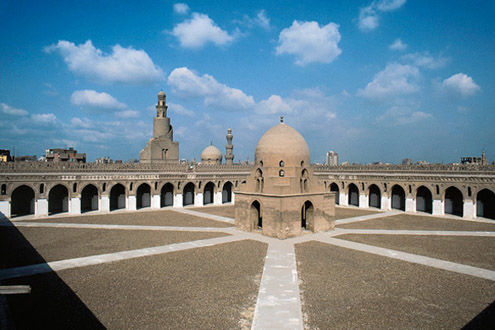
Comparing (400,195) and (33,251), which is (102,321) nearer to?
(33,251)

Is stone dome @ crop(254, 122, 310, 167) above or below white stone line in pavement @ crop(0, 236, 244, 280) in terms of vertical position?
above

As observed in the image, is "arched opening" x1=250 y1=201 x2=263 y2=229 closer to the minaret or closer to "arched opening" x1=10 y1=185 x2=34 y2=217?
"arched opening" x1=10 y1=185 x2=34 y2=217

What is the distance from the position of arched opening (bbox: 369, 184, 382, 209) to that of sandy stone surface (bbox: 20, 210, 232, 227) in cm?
2362

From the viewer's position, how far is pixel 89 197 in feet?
129

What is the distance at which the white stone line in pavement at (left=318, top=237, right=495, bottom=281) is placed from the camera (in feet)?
52.7

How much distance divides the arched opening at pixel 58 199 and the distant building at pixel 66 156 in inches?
441

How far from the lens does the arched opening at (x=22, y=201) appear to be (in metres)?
34.8

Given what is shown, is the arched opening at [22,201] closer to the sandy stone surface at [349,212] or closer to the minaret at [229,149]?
the minaret at [229,149]

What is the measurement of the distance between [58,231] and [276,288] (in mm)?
20307

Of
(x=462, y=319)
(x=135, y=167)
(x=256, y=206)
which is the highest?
(x=135, y=167)

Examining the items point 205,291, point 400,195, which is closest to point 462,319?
point 205,291

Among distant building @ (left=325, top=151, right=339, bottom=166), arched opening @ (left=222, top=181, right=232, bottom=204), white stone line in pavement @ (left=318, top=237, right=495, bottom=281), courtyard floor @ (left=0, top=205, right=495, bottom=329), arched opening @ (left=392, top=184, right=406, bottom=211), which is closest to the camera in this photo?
courtyard floor @ (left=0, top=205, right=495, bottom=329)

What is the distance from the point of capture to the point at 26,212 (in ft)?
115

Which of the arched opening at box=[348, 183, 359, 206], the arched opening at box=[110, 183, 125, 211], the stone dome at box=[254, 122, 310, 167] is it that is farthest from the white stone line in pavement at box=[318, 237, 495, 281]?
the arched opening at box=[110, 183, 125, 211]
